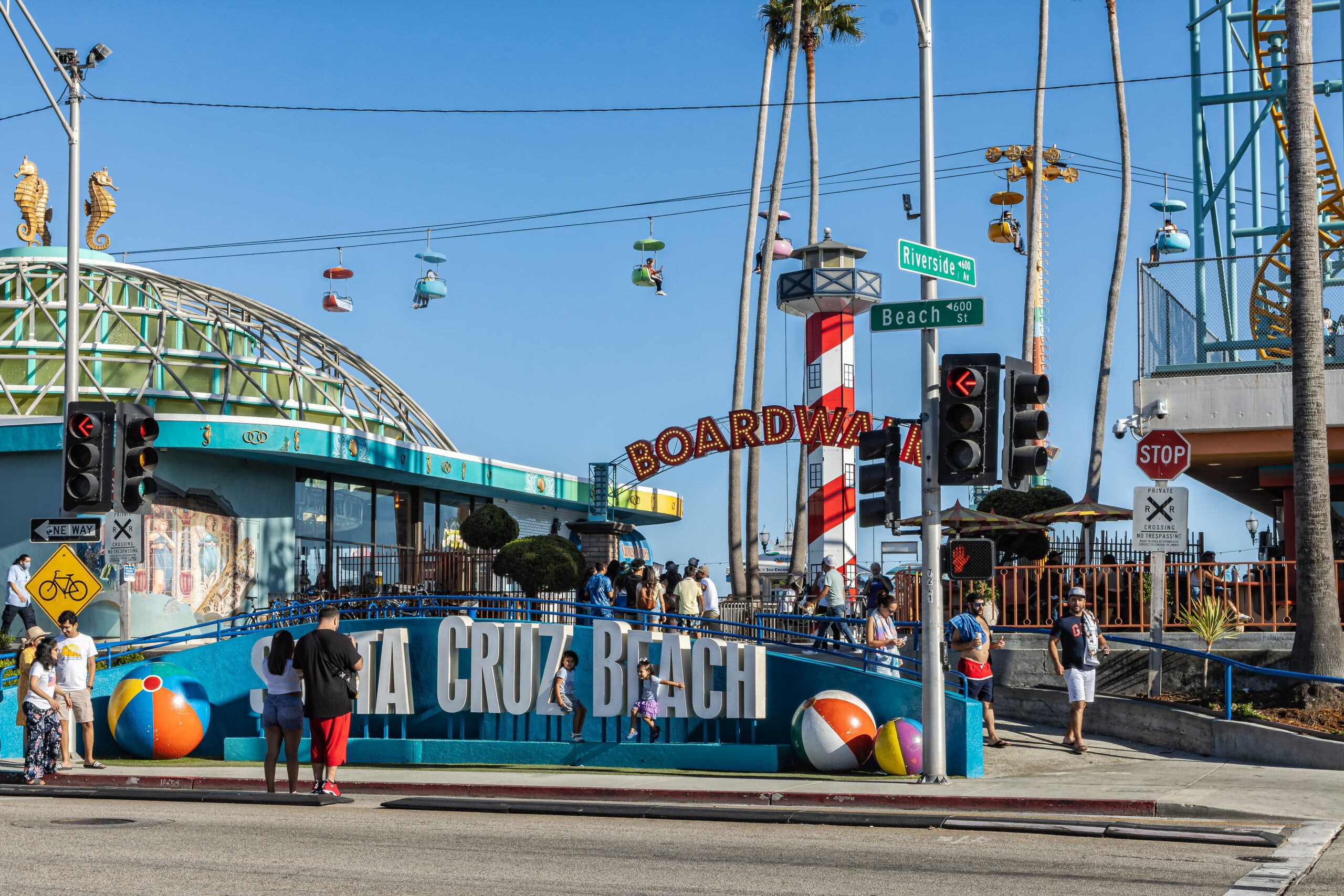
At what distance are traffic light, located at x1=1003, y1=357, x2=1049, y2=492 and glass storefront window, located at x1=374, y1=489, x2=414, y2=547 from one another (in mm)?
23283

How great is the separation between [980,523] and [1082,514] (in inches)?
88.3

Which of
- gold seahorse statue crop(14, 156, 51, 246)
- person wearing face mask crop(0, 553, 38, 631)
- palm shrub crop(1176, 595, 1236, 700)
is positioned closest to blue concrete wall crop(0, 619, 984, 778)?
palm shrub crop(1176, 595, 1236, 700)

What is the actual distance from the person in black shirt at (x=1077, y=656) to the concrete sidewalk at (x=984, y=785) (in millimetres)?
436

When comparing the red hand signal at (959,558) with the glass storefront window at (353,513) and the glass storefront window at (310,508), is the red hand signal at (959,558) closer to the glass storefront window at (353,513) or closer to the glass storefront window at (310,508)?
the glass storefront window at (310,508)

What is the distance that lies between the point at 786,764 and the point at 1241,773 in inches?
189

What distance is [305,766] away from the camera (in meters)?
17.1

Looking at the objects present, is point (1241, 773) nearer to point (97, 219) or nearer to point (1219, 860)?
point (1219, 860)

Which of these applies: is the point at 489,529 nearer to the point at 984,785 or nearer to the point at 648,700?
the point at 648,700

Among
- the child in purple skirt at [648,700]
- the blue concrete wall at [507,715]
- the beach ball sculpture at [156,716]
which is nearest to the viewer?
the blue concrete wall at [507,715]

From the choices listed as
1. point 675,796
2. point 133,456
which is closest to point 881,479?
point 675,796

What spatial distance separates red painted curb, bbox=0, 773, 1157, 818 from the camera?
13148 mm

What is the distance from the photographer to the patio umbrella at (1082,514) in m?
27.4

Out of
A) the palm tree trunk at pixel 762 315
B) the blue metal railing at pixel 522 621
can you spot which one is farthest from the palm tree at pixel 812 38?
the blue metal railing at pixel 522 621

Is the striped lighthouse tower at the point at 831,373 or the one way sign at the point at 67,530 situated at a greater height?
the striped lighthouse tower at the point at 831,373
